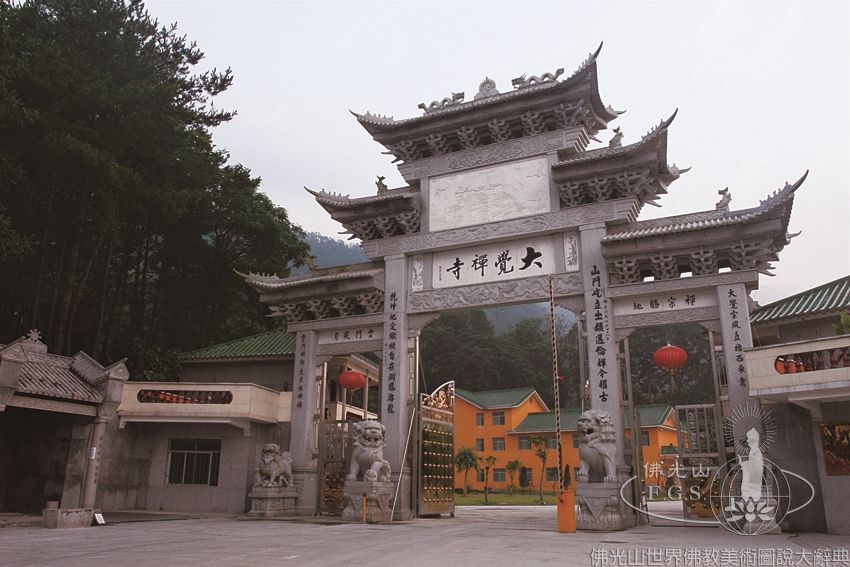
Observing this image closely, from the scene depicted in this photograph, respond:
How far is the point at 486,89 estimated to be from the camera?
527 inches

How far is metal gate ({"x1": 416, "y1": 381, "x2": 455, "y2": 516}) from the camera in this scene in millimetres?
12594

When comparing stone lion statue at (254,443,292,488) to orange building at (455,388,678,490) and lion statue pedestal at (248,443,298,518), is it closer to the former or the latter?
lion statue pedestal at (248,443,298,518)

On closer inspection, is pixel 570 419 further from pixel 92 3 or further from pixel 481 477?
pixel 92 3

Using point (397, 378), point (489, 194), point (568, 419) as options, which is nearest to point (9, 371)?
point (397, 378)

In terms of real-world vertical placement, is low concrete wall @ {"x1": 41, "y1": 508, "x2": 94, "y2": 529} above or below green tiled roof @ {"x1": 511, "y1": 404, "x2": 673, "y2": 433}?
below

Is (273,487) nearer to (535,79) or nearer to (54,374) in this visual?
(54,374)

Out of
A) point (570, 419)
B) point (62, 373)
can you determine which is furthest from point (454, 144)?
point (570, 419)

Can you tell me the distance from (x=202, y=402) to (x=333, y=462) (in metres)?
3.07

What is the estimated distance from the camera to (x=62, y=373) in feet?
38.0

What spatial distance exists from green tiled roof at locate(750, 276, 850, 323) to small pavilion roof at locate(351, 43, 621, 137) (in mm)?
4816

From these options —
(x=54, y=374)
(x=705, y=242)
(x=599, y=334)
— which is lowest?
(x=54, y=374)

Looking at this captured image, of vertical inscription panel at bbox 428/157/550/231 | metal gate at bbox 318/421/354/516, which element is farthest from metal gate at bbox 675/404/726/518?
metal gate at bbox 318/421/354/516

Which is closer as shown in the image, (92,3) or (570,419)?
(92,3)

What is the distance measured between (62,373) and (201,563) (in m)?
7.12
